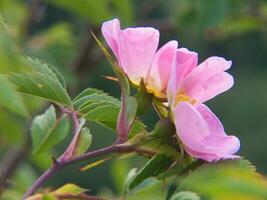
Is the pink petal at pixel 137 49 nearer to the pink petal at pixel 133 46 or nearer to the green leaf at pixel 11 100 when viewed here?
the pink petal at pixel 133 46

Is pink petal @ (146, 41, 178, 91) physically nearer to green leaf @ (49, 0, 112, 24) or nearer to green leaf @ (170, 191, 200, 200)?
green leaf @ (170, 191, 200, 200)

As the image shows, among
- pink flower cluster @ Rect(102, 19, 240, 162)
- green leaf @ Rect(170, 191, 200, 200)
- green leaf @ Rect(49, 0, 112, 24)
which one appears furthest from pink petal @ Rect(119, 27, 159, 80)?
green leaf @ Rect(49, 0, 112, 24)

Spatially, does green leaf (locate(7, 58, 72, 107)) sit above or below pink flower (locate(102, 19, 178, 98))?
below

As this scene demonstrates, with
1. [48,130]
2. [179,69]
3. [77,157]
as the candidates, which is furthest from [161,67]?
[48,130]

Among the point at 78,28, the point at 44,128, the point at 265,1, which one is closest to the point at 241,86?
the point at 78,28

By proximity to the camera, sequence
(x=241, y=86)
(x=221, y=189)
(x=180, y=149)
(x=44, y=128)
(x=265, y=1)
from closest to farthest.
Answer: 1. (x=221, y=189)
2. (x=180, y=149)
3. (x=44, y=128)
4. (x=265, y=1)
5. (x=241, y=86)

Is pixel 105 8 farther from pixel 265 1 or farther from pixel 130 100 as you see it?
pixel 130 100

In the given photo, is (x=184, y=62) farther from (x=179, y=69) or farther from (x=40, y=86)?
(x=40, y=86)

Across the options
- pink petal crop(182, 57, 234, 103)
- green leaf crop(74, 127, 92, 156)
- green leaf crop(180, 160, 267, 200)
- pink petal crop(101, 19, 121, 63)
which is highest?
pink petal crop(101, 19, 121, 63)
